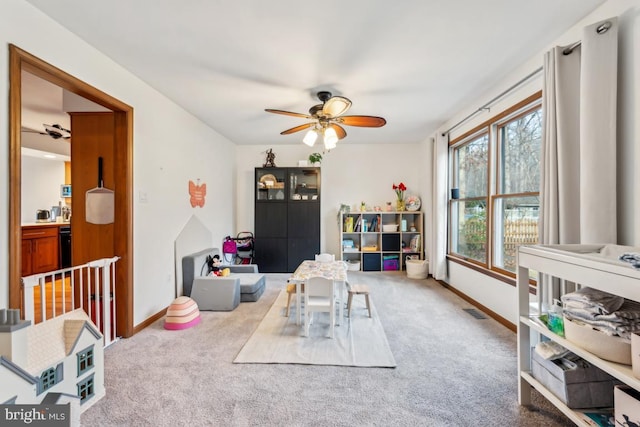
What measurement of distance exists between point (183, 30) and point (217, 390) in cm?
245

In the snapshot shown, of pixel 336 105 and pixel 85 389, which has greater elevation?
pixel 336 105

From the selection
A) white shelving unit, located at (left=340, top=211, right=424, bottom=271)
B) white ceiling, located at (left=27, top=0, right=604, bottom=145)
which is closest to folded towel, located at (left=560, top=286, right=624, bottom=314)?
white ceiling, located at (left=27, top=0, right=604, bottom=145)

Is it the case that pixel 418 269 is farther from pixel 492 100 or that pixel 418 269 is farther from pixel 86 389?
pixel 86 389

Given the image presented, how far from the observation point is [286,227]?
5098 mm

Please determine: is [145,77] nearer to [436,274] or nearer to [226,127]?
[226,127]

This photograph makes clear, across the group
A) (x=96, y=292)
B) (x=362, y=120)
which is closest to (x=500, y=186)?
(x=362, y=120)

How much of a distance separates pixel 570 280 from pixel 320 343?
181 centimetres

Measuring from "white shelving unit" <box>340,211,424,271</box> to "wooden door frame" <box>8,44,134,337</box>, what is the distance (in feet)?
11.1

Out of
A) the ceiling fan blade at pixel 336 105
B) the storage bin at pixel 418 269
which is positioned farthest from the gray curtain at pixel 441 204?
the ceiling fan blade at pixel 336 105

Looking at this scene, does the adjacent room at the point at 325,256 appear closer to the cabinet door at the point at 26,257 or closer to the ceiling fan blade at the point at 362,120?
the ceiling fan blade at the point at 362,120

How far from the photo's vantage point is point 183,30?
6.27 feet

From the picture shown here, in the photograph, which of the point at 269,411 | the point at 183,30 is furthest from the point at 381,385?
the point at 183,30

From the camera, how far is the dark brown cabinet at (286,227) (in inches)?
200

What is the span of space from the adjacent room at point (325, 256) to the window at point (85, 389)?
0.01 meters
